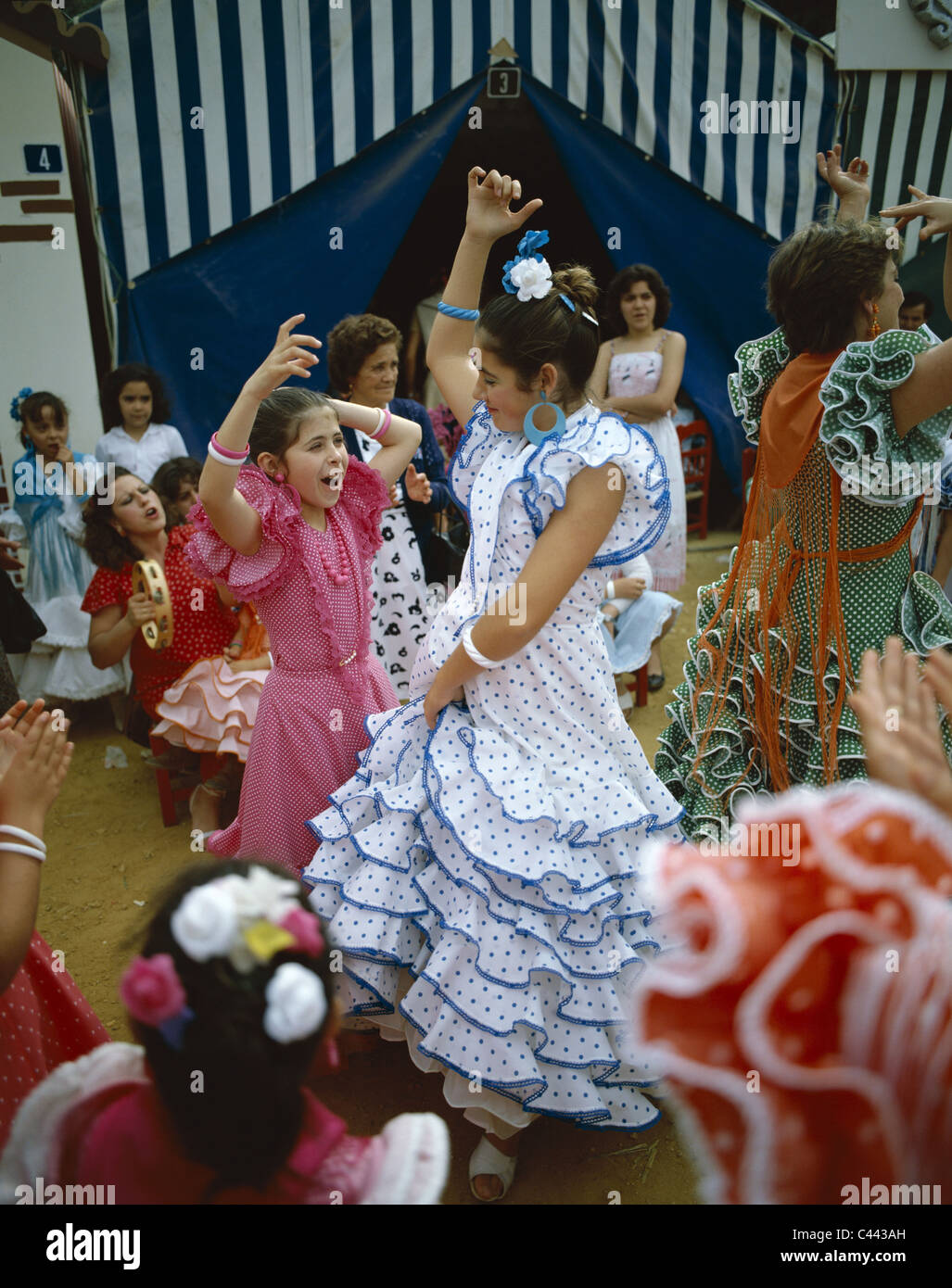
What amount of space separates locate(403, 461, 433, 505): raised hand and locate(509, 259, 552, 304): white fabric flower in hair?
6.24 feet

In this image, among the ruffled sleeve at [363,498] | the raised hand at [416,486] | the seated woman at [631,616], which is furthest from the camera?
the seated woman at [631,616]

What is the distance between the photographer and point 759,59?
6344 millimetres

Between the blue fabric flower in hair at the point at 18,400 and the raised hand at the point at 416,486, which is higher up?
the blue fabric flower in hair at the point at 18,400

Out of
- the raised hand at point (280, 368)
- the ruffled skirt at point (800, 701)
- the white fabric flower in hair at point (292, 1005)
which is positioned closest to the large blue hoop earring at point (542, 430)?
the raised hand at point (280, 368)

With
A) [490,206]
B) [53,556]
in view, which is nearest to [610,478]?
[490,206]

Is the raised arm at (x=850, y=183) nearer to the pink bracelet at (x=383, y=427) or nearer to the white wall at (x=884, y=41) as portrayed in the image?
the pink bracelet at (x=383, y=427)

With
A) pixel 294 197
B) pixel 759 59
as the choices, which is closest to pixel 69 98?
pixel 294 197

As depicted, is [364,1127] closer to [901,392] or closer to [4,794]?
[4,794]

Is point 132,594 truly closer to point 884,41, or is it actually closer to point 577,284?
point 577,284

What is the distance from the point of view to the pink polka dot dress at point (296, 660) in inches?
99.7

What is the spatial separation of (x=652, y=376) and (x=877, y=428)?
384 centimetres

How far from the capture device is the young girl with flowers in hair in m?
1.04

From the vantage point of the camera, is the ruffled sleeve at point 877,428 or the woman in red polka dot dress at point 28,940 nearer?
the woman in red polka dot dress at point 28,940
